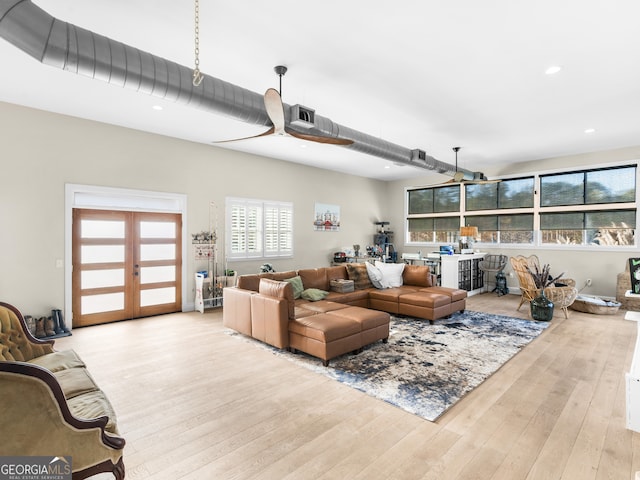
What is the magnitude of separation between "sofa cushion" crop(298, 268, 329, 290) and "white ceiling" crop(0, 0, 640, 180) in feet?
8.50

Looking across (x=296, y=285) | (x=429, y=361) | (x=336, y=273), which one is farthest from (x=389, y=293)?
(x=429, y=361)

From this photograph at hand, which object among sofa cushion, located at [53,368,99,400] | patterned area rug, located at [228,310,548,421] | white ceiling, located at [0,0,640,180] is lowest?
patterned area rug, located at [228,310,548,421]

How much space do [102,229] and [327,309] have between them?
4.03 m

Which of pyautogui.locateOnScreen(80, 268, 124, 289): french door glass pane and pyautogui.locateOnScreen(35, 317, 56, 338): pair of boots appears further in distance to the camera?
pyautogui.locateOnScreen(80, 268, 124, 289): french door glass pane

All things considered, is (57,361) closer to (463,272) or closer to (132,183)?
(132,183)

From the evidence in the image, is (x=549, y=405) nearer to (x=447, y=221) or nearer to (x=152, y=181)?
(x=152, y=181)

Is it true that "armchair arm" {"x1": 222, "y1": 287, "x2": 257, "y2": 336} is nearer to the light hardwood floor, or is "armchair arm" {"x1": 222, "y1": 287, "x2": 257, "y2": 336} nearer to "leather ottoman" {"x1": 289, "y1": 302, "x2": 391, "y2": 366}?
the light hardwood floor

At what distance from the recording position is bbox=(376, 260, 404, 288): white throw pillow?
20.6ft

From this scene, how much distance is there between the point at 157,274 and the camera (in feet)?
20.2

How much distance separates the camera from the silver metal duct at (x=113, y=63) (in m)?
2.25

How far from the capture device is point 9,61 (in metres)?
3.55

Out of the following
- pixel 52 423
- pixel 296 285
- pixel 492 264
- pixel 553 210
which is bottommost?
pixel 52 423

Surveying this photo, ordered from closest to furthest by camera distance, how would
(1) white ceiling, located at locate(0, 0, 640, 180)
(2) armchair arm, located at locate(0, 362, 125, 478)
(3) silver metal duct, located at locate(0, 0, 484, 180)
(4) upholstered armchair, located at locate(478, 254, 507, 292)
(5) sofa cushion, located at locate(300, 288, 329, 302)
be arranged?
(2) armchair arm, located at locate(0, 362, 125, 478) → (3) silver metal duct, located at locate(0, 0, 484, 180) → (1) white ceiling, located at locate(0, 0, 640, 180) → (5) sofa cushion, located at locate(300, 288, 329, 302) → (4) upholstered armchair, located at locate(478, 254, 507, 292)

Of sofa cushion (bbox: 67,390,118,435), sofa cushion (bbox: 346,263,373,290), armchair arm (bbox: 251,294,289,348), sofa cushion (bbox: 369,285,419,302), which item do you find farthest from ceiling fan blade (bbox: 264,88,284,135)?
sofa cushion (bbox: 369,285,419,302)
